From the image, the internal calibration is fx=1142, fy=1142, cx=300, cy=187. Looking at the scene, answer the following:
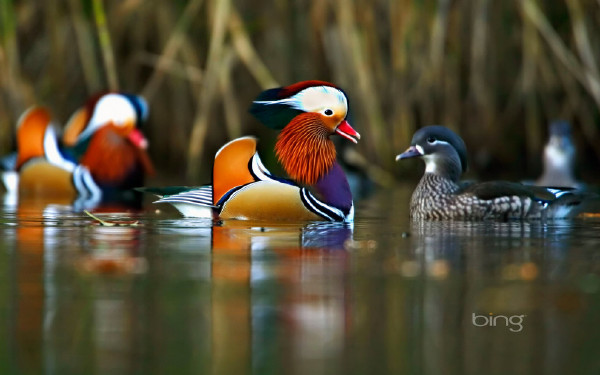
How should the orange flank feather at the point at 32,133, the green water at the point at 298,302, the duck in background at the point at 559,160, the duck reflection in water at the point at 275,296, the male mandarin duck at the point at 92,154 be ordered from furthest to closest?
the male mandarin duck at the point at 92,154
the orange flank feather at the point at 32,133
the duck in background at the point at 559,160
the duck reflection in water at the point at 275,296
the green water at the point at 298,302

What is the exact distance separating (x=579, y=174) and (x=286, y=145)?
5.18 m

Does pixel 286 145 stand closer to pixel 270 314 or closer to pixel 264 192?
pixel 264 192

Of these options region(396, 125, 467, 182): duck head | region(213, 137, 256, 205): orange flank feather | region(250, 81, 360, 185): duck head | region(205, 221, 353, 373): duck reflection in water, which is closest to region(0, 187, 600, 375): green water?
region(205, 221, 353, 373): duck reflection in water

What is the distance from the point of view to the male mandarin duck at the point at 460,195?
709cm

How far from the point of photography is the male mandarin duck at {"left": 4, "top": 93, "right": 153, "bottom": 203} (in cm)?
1013

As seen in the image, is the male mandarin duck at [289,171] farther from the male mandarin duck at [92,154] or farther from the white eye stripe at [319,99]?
the male mandarin duck at [92,154]

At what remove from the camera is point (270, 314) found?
3.80 metres

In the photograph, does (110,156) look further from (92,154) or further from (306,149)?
(306,149)

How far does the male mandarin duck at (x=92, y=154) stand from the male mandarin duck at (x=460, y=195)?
3.45 metres

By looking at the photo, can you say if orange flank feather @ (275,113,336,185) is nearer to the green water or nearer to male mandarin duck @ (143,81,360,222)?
male mandarin duck @ (143,81,360,222)

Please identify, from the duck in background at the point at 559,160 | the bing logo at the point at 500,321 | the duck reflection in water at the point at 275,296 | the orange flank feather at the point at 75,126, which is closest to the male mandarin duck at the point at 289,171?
the duck reflection in water at the point at 275,296

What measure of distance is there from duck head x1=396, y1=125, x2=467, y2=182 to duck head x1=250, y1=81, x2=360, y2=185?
693 millimetres

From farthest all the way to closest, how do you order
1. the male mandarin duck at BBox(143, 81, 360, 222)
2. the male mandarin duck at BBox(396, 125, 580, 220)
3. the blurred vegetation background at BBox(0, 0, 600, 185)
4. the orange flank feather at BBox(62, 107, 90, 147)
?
the orange flank feather at BBox(62, 107, 90, 147)
the blurred vegetation background at BBox(0, 0, 600, 185)
the male mandarin duck at BBox(396, 125, 580, 220)
the male mandarin duck at BBox(143, 81, 360, 222)

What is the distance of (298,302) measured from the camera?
3994mm
